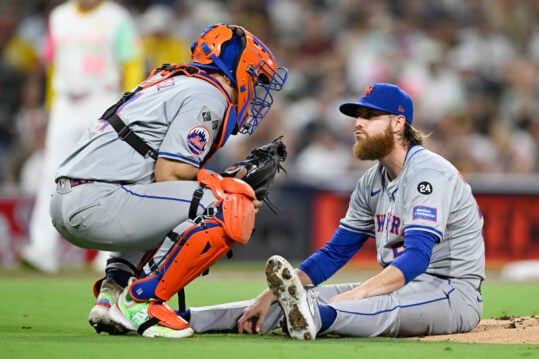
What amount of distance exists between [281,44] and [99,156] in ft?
35.6

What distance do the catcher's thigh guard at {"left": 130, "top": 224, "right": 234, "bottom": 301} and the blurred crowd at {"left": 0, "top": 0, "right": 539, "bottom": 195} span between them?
8.05 metres

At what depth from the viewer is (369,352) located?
4.97 meters

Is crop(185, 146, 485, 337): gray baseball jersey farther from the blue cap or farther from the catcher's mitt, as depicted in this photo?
the catcher's mitt

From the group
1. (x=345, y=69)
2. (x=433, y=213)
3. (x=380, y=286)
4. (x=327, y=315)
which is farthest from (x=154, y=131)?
(x=345, y=69)

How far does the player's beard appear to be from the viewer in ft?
20.4

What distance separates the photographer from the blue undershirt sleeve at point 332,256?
644 centimetres

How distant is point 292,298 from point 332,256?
1173 millimetres

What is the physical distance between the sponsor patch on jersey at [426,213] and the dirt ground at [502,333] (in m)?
0.71

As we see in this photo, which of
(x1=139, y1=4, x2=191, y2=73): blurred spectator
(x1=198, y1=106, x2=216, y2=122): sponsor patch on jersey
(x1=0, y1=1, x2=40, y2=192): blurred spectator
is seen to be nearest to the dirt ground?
(x1=198, y1=106, x2=216, y2=122): sponsor patch on jersey

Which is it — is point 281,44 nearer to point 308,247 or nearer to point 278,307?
point 308,247

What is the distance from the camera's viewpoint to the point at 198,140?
5.76m

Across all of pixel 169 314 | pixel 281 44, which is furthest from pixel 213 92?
pixel 281 44

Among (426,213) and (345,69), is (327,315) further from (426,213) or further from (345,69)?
(345,69)

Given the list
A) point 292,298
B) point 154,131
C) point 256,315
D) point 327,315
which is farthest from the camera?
point 256,315
